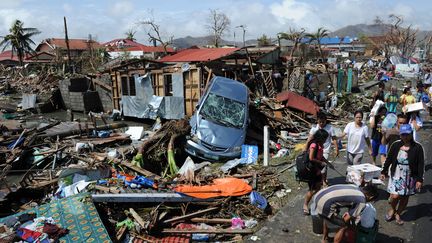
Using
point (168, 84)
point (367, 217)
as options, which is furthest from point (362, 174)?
point (168, 84)

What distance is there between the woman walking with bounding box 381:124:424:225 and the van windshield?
5816mm

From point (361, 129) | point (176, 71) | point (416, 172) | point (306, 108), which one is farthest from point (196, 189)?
point (176, 71)

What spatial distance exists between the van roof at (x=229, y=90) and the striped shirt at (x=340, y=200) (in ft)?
24.7

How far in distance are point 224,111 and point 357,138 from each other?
510 cm

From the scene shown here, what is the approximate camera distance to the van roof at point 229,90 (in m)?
11.5

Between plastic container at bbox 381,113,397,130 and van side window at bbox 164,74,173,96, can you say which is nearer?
plastic container at bbox 381,113,397,130

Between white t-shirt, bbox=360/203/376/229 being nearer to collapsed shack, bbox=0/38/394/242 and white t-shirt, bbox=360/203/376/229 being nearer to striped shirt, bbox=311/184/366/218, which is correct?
striped shirt, bbox=311/184/366/218

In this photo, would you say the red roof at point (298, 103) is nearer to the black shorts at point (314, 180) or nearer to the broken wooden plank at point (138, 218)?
the black shorts at point (314, 180)

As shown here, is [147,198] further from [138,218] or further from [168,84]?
[168,84]

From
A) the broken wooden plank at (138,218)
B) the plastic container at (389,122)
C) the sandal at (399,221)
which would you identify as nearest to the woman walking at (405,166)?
the sandal at (399,221)

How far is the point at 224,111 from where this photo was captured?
1092cm

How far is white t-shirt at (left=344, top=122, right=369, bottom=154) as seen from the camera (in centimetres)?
650

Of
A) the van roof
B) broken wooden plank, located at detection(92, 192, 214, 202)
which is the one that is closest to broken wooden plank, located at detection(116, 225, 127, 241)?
broken wooden plank, located at detection(92, 192, 214, 202)

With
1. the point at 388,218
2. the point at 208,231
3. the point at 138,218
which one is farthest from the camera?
the point at 138,218
